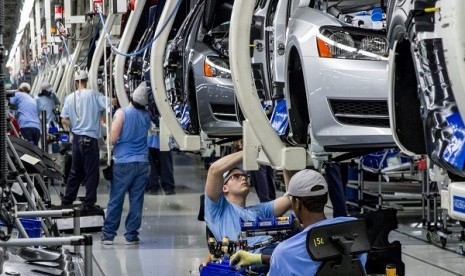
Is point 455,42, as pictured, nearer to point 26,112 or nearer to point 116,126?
point 116,126

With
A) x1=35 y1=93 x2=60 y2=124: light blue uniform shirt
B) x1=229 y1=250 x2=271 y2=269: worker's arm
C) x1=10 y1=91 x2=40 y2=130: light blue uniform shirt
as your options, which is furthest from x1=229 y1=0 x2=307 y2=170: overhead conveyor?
x1=35 y1=93 x2=60 y2=124: light blue uniform shirt

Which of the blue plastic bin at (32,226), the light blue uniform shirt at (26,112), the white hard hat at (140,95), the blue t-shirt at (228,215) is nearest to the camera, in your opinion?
the blue t-shirt at (228,215)

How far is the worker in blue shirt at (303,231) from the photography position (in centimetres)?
475

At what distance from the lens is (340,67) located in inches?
284

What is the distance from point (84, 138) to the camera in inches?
497

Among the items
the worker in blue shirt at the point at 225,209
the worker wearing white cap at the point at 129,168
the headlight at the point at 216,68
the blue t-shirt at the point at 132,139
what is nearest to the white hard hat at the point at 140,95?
the worker wearing white cap at the point at 129,168

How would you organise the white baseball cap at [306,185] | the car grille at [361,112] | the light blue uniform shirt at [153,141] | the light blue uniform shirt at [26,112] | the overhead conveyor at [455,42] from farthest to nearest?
the light blue uniform shirt at [26,112] < the light blue uniform shirt at [153,141] < the car grille at [361,112] < the white baseball cap at [306,185] < the overhead conveyor at [455,42]

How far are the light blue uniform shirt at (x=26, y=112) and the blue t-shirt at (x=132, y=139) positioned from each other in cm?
607

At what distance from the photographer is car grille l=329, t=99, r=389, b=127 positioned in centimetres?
710

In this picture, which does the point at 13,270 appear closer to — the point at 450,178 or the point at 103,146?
the point at 450,178

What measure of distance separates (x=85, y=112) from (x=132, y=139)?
1.95m

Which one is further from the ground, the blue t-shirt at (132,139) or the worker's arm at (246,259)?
the worker's arm at (246,259)

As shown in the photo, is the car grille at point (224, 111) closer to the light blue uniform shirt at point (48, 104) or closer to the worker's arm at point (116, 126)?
the worker's arm at point (116, 126)

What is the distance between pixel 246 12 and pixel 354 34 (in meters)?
0.84
